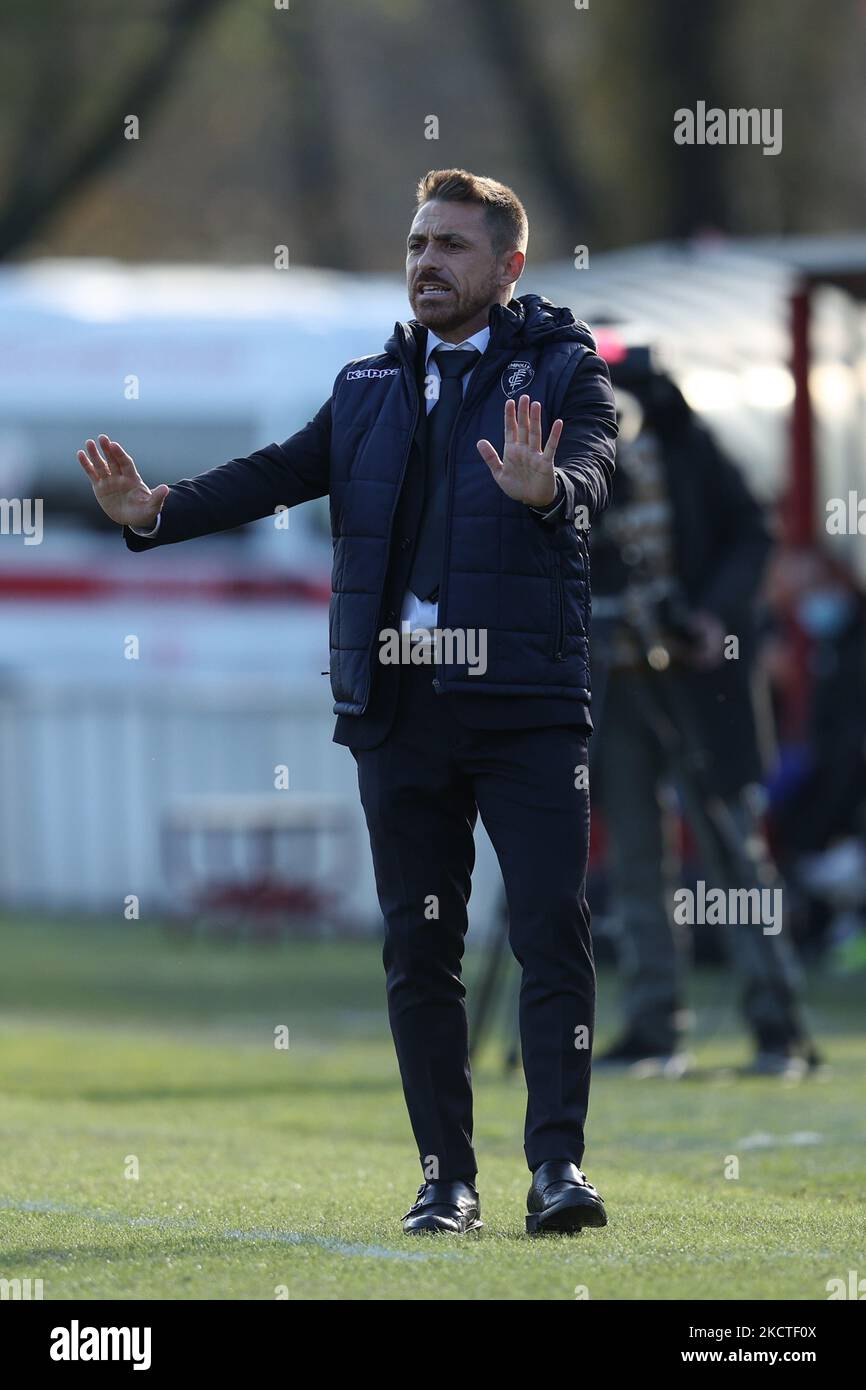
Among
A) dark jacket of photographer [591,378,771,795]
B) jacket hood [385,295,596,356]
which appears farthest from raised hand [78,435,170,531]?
dark jacket of photographer [591,378,771,795]

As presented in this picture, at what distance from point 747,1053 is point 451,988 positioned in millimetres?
4101

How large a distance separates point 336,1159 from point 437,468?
2226 mm

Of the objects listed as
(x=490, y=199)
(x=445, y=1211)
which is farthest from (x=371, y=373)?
(x=445, y=1211)

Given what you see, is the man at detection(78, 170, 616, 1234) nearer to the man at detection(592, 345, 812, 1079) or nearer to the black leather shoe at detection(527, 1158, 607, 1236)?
the black leather shoe at detection(527, 1158, 607, 1236)

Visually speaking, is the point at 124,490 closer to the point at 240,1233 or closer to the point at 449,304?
the point at 449,304

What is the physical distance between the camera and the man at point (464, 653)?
4.91 m

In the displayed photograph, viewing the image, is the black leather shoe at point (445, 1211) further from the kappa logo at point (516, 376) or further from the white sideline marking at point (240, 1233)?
the kappa logo at point (516, 376)

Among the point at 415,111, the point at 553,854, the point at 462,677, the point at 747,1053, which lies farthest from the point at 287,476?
the point at 415,111

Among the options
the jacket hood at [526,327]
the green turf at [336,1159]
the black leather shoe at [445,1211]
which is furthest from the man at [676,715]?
the black leather shoe at [445,1211]

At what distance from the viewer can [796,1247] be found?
5012 mm

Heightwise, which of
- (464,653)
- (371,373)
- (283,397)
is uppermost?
(283,397)

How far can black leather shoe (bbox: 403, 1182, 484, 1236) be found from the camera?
16.4 feet

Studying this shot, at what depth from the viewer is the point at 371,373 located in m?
5.18

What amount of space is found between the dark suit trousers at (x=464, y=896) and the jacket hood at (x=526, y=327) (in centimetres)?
67
